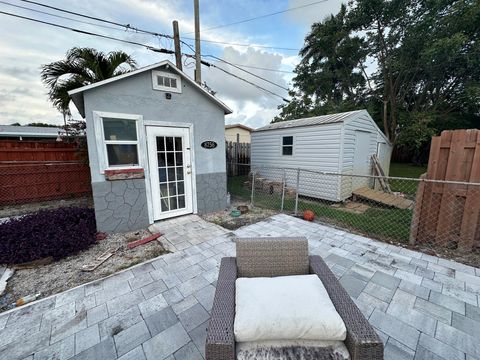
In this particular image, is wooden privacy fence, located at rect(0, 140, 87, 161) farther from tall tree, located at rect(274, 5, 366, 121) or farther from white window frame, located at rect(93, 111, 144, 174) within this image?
tall tree, located at rect(274, 5, 366, 121)

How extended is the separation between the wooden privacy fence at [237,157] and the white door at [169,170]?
5.76 m

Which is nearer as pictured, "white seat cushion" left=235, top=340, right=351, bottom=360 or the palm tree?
"white seat cushion" left=235, top=340, right=351, bottom=360

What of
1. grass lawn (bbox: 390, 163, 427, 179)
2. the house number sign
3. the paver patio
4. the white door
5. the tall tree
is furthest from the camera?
grass lawn (bbox: 390, 163, 427, 179)

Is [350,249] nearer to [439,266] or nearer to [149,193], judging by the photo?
[439,266]

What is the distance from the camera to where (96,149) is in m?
3.53

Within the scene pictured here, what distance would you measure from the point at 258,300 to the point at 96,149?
371 centimetres

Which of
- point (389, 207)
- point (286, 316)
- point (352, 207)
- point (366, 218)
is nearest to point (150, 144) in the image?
point (286, 316)

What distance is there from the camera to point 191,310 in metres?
2.01

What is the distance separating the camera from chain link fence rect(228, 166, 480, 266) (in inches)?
122

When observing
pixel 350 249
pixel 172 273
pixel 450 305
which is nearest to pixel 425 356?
pixel 450 305

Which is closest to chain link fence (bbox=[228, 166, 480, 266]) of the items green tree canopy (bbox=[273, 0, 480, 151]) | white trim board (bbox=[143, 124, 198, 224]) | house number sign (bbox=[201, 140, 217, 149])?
house number sign (bbox=[201, 140, 217, 149])

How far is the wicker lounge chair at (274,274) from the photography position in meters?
1.06

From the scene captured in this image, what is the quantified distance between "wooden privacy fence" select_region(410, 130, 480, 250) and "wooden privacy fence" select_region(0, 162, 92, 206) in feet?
29.0

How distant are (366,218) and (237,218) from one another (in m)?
3.24
